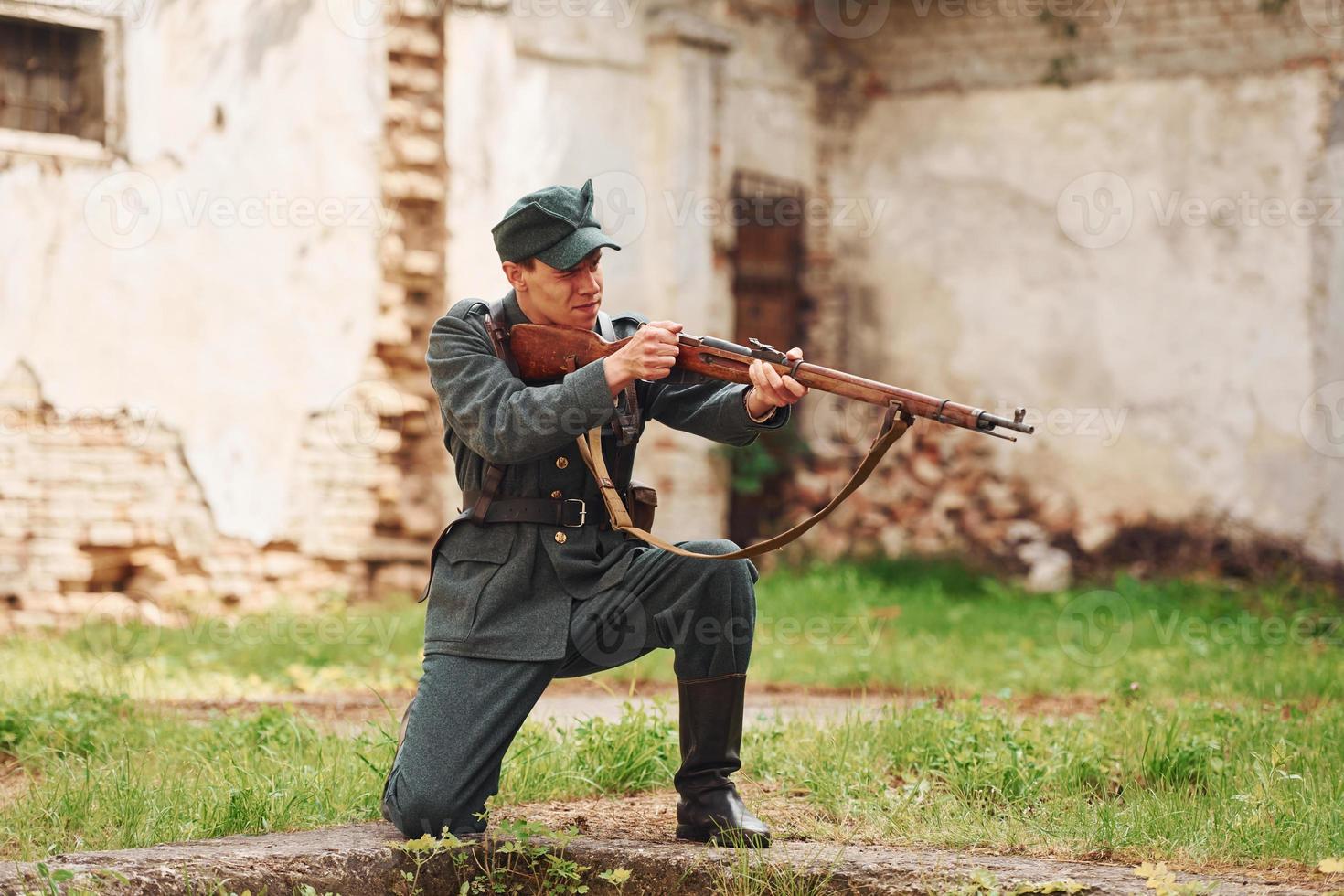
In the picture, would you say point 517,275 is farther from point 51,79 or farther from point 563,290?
point 51,79

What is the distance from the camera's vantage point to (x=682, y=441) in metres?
9.66

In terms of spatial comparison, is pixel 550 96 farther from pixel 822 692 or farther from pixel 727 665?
pixel 727 665

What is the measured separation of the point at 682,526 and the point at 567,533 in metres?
5.89

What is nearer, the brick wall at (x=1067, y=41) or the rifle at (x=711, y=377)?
the rifle at (x=711, y=377)

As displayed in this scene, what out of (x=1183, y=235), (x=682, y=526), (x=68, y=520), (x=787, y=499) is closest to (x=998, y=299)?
(x=1183, y=235)

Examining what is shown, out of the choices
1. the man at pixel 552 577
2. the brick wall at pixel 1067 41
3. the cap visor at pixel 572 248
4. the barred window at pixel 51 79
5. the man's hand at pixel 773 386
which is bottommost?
the man at pixel 552 577

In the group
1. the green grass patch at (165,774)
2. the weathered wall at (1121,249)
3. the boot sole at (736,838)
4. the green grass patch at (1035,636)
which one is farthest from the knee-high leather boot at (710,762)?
the weathered wall at (1121,249)

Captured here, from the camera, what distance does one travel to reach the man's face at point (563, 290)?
3.87 m

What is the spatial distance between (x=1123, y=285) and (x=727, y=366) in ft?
22.1

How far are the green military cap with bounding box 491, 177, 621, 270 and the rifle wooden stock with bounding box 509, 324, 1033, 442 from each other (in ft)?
0.62

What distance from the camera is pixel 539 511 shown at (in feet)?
12.4

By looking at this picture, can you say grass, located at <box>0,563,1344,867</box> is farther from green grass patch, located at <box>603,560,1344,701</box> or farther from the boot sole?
the boot sole

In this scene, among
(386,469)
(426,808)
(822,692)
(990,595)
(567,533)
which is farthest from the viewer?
(990,595)

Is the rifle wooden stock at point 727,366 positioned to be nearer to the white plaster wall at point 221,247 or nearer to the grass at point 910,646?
the grass at point 910,646
